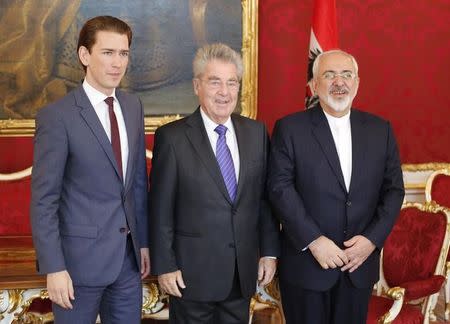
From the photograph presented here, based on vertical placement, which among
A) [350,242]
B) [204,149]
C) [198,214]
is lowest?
[350,242]

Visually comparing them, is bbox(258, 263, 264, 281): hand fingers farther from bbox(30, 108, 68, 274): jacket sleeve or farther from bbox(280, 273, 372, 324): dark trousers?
bbox(30, 108, 68, 274): jacket sleeve

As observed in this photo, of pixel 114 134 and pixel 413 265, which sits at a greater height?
pixel 114 134

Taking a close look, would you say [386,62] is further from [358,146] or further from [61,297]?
[61,297]

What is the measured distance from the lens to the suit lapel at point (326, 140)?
2096 millimetres

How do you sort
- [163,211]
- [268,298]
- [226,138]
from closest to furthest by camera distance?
[163,211] → [226,138] → [268,298]

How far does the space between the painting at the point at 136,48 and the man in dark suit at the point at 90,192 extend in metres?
2.22

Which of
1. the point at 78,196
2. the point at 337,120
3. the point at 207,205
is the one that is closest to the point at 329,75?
the point at 337,120

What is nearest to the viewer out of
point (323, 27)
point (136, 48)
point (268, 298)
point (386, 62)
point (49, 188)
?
point (49, 188)

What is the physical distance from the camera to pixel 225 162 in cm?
202

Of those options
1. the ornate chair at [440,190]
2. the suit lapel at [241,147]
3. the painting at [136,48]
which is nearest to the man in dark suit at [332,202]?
the suit lapel at [241,147]

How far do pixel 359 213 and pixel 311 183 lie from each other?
20 cm

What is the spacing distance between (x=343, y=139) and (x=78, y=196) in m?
0.97

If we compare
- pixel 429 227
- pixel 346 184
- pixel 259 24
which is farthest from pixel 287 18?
pixel 346 184

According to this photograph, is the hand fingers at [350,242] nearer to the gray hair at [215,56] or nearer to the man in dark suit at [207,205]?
the man in dark suit at [207,205]
